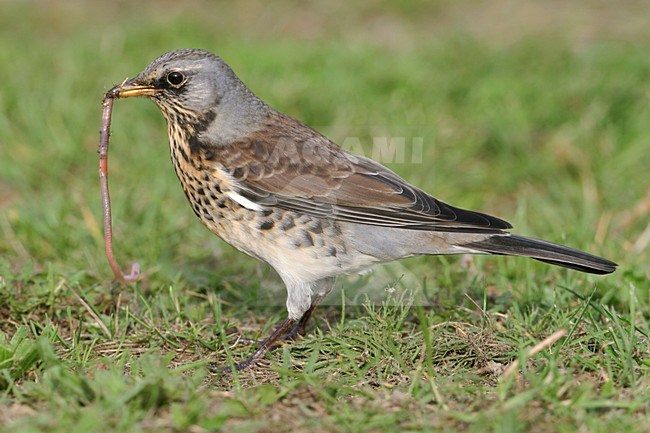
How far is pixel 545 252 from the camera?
4441 mm

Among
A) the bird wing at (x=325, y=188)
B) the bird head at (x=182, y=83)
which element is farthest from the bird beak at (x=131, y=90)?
the bird wing at (x=325, y=188)

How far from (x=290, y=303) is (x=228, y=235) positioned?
495mm

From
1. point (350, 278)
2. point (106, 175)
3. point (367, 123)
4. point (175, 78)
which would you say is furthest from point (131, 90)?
point (367, 123)

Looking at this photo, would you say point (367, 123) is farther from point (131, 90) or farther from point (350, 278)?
point (131, 90)

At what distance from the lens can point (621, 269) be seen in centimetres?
541

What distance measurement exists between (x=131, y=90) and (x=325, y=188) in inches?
46.4

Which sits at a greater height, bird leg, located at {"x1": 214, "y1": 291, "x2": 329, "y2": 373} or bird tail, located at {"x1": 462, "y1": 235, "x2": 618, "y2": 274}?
bird tail, located at {"x1": 462, "y1": 235, "x2": 618, "y2": 274}

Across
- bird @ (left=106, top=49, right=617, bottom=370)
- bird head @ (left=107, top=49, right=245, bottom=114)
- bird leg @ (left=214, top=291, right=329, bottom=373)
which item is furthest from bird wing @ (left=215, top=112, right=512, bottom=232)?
bird leg @ (left=214, top=291, right=329, bottom=373)

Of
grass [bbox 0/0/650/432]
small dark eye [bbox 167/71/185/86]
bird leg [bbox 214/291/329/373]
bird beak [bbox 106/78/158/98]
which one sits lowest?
bird leg [bbox 214/291/329/373]

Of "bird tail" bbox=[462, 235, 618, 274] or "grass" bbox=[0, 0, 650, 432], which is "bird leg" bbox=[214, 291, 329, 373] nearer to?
"grass" bbox=[0, 0, 650, 432]

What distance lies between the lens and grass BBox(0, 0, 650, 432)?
3.58 m

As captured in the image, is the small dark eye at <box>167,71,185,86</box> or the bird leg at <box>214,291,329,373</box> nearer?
the bird leg at <box>214,291,329,373</box>

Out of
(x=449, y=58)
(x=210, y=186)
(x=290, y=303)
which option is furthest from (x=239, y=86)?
(x=449, y=58)

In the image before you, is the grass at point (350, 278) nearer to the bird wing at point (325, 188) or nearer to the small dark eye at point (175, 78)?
the bird wing at point (325, 188)
